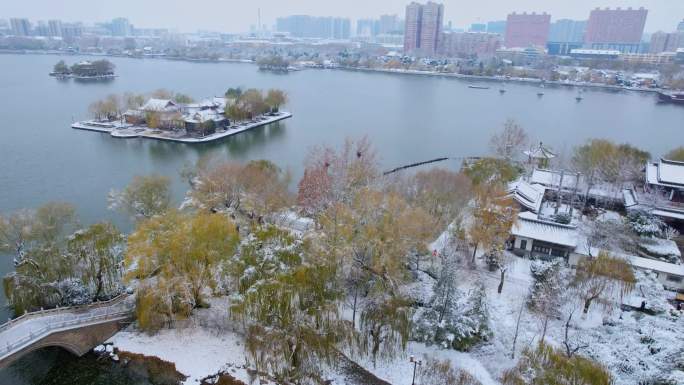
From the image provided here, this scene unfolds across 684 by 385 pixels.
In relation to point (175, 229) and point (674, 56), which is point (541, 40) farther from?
point (175, 229)

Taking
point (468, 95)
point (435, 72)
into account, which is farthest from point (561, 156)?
point (435, 72)

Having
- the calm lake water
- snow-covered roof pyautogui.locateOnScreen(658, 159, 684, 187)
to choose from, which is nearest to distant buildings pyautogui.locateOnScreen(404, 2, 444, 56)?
the calm lake water

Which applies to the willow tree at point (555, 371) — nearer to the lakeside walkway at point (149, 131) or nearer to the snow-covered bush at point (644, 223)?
the snow-covered bush at point (644, 223)

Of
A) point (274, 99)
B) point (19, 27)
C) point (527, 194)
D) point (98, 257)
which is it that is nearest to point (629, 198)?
point (527, 194)

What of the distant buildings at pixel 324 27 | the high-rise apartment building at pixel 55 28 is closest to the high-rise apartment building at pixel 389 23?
the distant buildings at pixel 324 27

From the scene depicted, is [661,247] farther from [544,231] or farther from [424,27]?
[424,27]

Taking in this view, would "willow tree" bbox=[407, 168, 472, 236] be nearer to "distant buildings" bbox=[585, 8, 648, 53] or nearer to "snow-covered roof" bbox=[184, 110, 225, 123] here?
"snow-covered roof" bbox=[184, 110, 225, 123]
